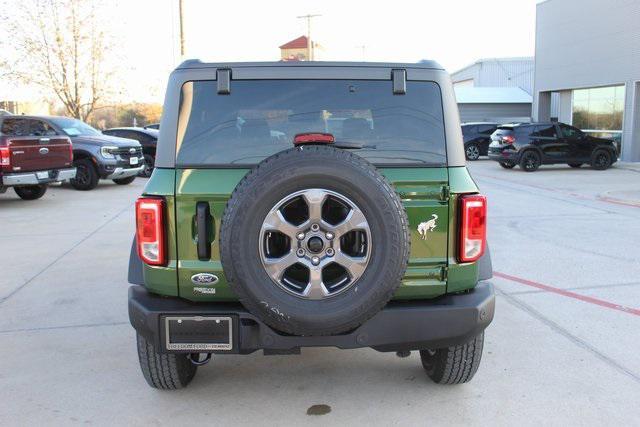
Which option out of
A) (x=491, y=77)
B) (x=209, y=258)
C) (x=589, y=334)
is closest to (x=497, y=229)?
(x=589, y=334)

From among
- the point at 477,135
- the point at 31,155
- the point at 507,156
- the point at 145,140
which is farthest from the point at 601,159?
the point at 31,155

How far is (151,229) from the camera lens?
3117mm

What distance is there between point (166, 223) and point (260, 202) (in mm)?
646

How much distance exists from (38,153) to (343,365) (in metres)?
9.66

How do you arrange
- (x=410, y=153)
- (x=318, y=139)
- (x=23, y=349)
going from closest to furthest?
(x=318, y=139) < (x=410, y=153) < (x=23, y=349)

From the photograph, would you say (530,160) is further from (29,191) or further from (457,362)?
(457,362)

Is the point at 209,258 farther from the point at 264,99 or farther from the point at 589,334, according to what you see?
the point at 589,334

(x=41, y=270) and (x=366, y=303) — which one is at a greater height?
Result: (x=366, y=303)

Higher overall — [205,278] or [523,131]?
[523,131]

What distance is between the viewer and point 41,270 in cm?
691

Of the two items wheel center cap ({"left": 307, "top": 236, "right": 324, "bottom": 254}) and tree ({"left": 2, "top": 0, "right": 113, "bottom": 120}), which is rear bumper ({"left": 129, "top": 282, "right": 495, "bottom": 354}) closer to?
wheel center cap ({"left": 307, "top": 236, "right": 324, "bottom": 254})

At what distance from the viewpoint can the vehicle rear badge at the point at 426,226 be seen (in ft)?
10.3

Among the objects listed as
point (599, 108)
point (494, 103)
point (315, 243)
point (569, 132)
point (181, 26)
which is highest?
point (181, 26)

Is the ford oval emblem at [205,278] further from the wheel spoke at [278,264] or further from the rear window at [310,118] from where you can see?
the rear window at [310,118]
